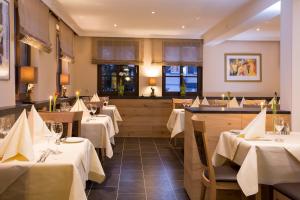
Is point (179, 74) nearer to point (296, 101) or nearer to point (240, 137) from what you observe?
point (296, 101)

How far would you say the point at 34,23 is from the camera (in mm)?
6070

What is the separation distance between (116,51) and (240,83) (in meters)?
3.93

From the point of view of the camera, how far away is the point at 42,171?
2039 millimetres

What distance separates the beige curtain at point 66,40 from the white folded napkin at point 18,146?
259 inches

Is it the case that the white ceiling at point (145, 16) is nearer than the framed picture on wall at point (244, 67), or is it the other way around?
the white ceiling at point (145, 16)

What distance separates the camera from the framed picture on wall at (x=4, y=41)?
4815 millimetres

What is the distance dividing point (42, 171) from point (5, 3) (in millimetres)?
3664

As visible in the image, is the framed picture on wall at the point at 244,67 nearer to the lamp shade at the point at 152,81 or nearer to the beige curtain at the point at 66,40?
the lamp shade at the point at 152,81

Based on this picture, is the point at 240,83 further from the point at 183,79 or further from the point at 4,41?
the point at 4,41

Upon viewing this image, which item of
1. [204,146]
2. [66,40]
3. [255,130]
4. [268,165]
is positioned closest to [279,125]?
[255,130]

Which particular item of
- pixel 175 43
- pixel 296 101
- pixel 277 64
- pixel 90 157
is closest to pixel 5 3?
pixel 90 157

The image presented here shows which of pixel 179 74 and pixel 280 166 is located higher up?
pixel 179 74

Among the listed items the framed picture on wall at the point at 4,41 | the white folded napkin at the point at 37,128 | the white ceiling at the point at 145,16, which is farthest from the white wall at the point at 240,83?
the white folded napkin at the point at 37,128

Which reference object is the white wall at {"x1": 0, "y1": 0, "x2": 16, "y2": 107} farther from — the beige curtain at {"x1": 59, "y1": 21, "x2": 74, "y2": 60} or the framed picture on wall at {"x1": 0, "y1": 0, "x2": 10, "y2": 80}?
the beige curtain at {"x1": 59, "y1": 21, "x2": 74, "y2": 60}
